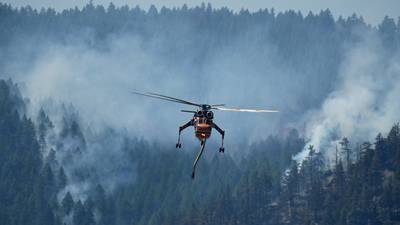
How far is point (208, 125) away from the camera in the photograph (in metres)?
76.1

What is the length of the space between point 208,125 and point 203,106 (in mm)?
1376

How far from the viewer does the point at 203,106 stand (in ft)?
250
